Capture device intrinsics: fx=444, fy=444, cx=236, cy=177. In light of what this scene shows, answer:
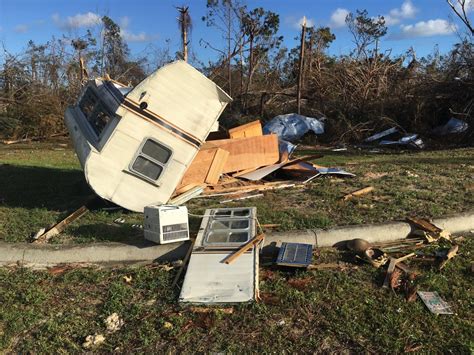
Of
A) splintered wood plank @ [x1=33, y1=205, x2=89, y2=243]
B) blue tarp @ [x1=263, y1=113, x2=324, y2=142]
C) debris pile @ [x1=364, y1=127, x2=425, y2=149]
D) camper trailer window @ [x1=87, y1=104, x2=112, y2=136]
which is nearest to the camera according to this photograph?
splintered wood plank @ [x1=33, y1=205, x2=89, y2=243]

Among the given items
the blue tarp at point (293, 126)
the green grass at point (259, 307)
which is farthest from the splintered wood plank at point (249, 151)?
the blue tarp at point (293, 126)

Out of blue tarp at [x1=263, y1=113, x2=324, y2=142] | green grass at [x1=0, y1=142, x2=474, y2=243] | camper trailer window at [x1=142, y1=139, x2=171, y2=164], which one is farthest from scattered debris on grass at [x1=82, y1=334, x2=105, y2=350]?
blue tarp at [x1=263, y1=113, x2=324, y2=142]

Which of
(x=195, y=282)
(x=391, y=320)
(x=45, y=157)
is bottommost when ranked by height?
(x=45, y=157)

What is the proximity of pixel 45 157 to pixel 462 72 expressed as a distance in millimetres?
13913

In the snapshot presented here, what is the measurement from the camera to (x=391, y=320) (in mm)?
3354

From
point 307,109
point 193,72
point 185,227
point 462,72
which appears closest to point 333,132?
point 307,109

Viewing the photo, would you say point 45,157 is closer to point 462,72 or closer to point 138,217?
point 138,217

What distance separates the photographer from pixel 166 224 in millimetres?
4656

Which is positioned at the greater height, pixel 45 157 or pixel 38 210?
pixel 38 210

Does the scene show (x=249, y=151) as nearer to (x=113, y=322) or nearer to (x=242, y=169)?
(x=242, y=169)

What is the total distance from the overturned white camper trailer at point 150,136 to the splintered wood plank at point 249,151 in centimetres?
149

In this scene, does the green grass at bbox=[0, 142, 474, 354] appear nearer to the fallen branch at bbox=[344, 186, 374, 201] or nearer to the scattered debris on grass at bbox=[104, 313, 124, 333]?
the scattered debris on grass at bbox=[104, 313, 124, 333]

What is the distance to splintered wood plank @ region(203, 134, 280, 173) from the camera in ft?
26.1

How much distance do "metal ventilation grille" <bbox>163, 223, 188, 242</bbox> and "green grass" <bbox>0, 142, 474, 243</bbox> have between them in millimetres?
649
